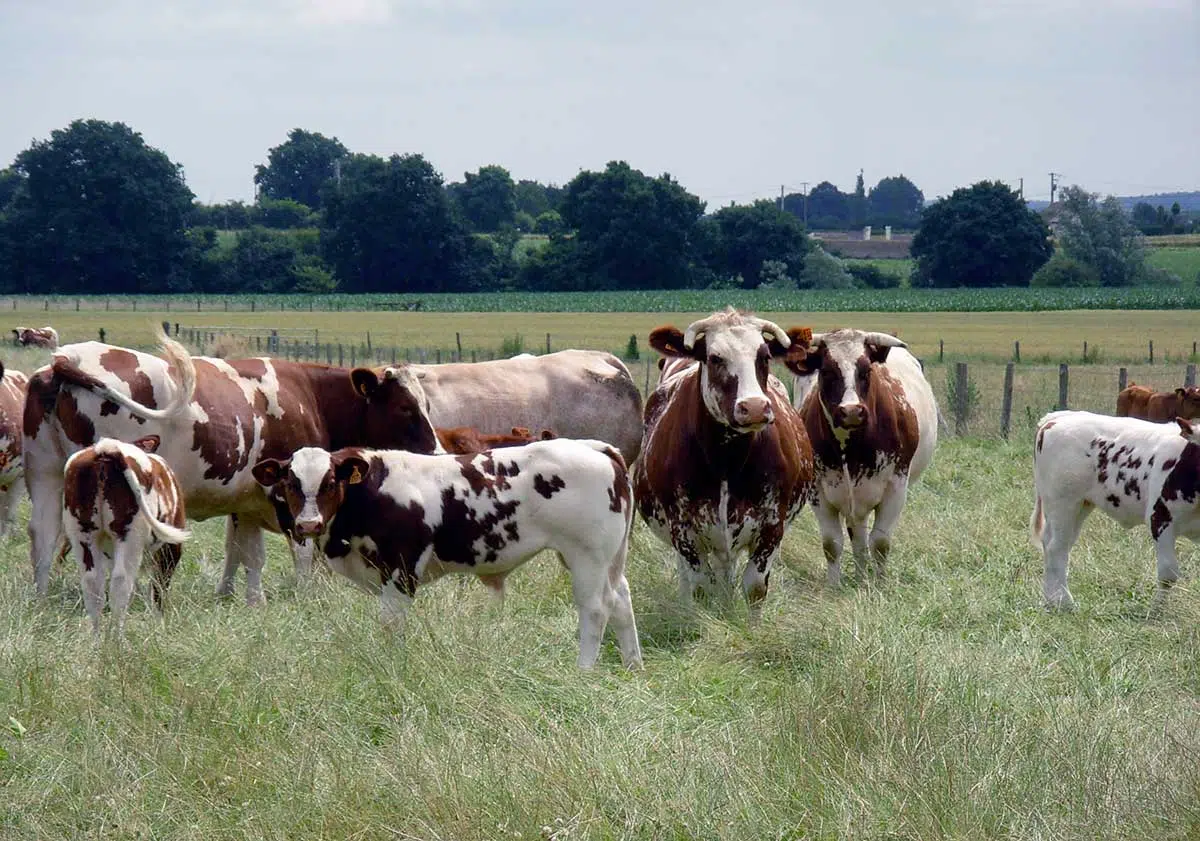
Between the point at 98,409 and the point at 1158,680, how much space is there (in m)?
5.71

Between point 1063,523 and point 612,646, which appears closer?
point 612,646

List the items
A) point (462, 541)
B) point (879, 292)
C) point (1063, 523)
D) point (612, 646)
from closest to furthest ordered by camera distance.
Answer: point (462, 541) → point (612, 646) → point (1063, 523) → point (879, 292)

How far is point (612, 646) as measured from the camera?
7.40 meters

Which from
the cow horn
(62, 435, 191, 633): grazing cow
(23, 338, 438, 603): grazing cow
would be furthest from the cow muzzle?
the cow horn

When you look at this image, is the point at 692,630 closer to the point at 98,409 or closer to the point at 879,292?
the point at 98,409

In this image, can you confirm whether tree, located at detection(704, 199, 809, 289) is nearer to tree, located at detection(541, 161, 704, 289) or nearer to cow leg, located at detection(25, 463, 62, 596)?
tree, located at detection(541, 161, 704, 289)

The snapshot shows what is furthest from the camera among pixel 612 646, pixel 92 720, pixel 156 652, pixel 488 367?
pixel 488 367

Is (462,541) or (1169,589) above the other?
(462,541)

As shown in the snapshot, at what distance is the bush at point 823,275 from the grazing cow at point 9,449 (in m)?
82.2

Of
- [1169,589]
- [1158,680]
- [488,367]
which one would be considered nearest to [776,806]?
[1158,680]

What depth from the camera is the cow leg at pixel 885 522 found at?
9344mm

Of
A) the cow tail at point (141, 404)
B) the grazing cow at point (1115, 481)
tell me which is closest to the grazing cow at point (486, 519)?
the cow tail at point (141, 404)

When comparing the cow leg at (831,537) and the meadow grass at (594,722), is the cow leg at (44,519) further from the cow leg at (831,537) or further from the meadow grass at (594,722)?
the cow leg at (831,537)

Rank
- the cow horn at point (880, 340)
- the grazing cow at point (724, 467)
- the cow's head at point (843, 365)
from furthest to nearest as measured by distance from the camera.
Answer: the cow horn at point (880, 340) → the cow's head at point (843, 365) → the grazing cow at point (724, 467)
